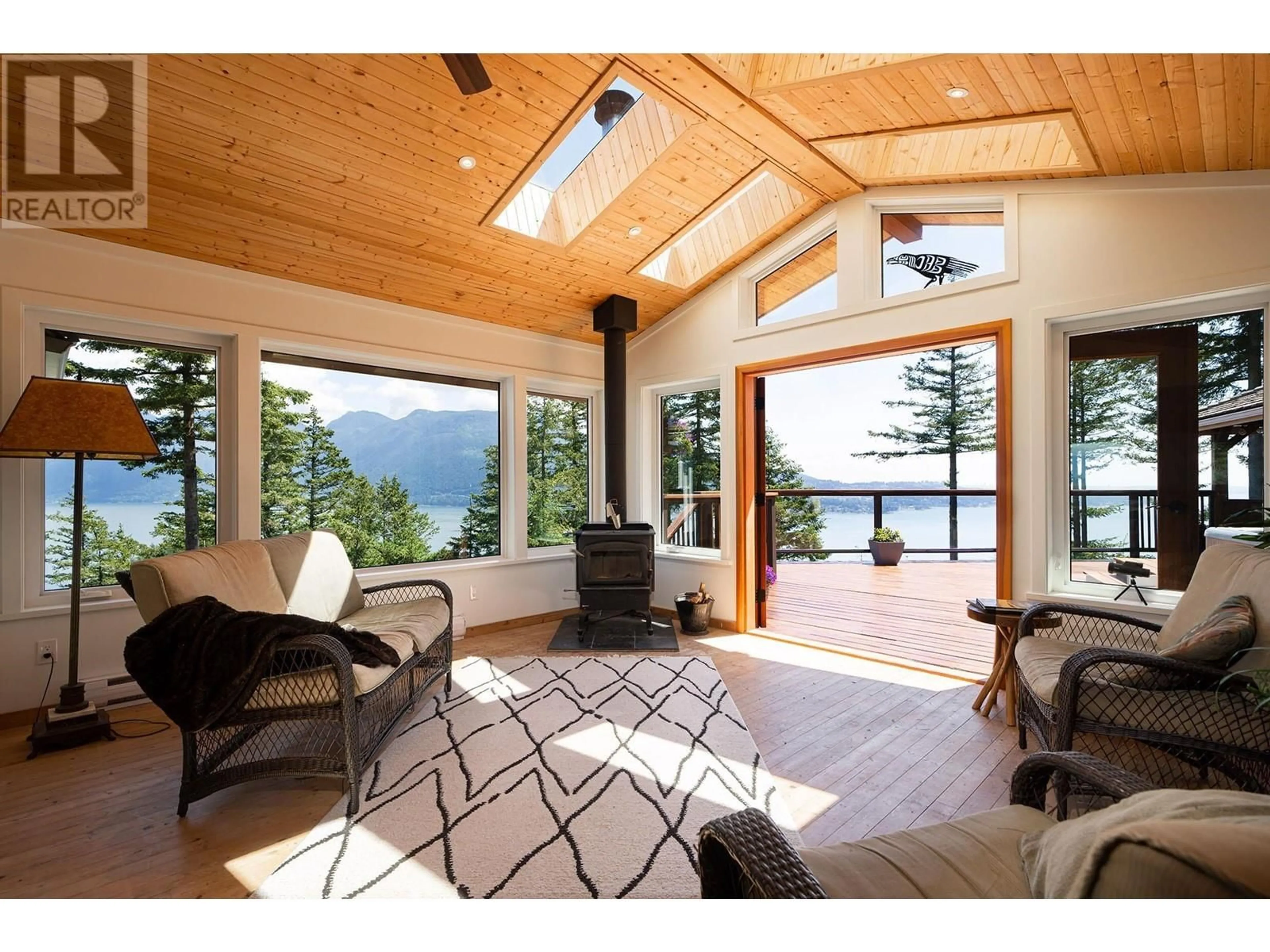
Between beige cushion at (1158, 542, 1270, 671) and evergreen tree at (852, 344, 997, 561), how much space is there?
6364 millimetres

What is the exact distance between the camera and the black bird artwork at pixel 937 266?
3.60m

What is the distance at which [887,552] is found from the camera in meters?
7.66

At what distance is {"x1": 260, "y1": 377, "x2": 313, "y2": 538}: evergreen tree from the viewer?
144 inches

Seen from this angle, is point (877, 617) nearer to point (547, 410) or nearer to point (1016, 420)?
point (1016, 420)

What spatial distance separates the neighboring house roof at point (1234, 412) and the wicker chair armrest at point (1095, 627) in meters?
1.13

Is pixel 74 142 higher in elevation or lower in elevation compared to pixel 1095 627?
higher

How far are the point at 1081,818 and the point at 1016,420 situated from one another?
9.81 feet

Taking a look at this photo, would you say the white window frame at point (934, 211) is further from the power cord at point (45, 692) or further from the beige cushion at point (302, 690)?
the power cord at point (45, 692)

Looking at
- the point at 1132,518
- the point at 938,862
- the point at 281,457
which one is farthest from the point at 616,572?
the point at 938,862

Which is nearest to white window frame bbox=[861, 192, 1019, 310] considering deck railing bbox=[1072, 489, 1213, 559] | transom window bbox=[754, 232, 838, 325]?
transom window bbox=[754, 232, 838, 325]

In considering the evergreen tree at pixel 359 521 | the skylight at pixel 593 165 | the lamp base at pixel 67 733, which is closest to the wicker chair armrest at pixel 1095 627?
the skylight at pixel 593 165

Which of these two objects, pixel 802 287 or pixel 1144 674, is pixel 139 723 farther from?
pixel 802 287

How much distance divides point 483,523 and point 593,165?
293cm
